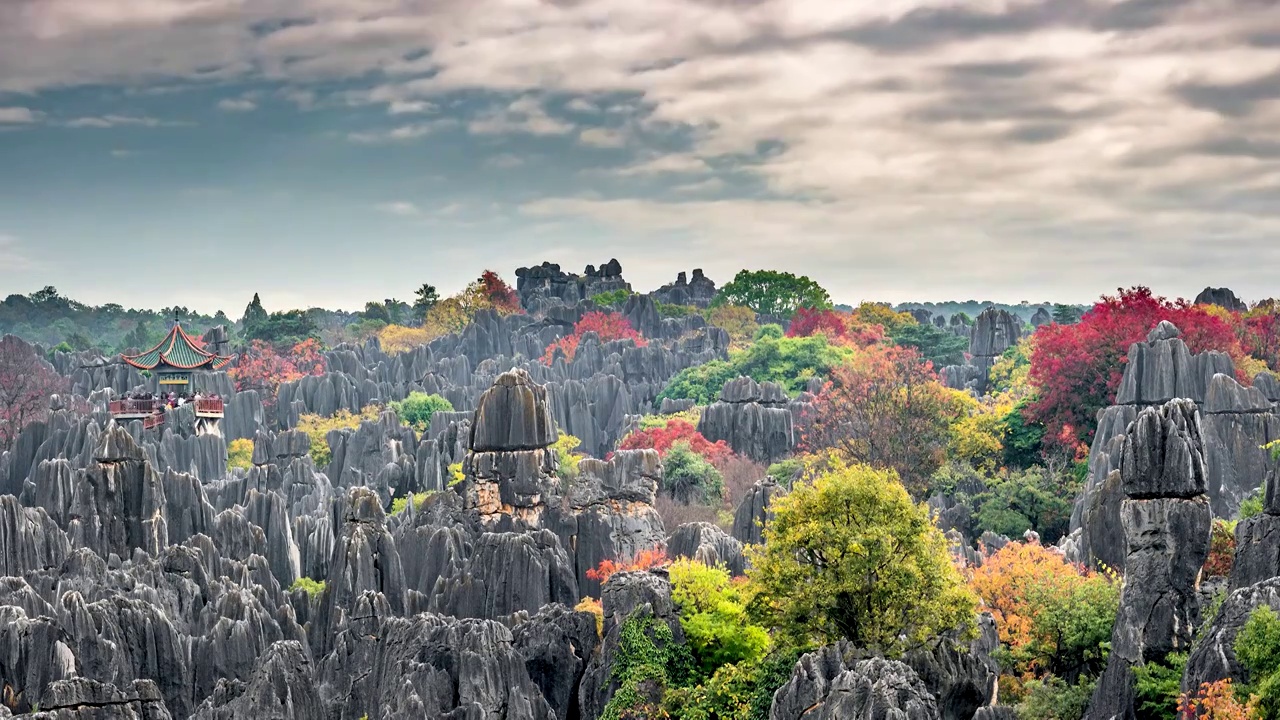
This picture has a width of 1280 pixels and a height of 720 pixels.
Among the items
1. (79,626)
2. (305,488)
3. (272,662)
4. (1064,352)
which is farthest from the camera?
(305,488)

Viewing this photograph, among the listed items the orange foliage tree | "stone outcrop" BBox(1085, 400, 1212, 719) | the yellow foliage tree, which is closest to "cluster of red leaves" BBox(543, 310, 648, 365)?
the yellow foliage tree

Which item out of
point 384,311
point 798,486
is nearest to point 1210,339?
point 798,486

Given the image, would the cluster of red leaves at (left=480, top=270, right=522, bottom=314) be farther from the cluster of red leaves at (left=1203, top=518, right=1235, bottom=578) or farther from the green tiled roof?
the cluster of red leaves at (left=1203, top=518, right=1235, bottom=578)

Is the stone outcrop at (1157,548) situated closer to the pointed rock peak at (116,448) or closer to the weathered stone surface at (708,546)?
the weathered stone surface at (708,546)

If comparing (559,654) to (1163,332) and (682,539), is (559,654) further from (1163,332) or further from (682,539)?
(1163,332)

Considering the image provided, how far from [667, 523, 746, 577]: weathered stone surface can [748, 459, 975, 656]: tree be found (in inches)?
382

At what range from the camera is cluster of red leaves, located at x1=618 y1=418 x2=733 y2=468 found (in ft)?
242

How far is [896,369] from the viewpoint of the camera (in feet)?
249

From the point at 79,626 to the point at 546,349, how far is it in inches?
3400

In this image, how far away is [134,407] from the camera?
9606cm

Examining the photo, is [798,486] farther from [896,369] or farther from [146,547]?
[896,369]

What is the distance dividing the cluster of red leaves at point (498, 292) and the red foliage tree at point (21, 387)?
46.4 m

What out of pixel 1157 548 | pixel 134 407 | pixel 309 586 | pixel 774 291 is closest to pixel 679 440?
pixel 309 586

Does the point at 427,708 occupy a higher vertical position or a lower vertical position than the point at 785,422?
lower
